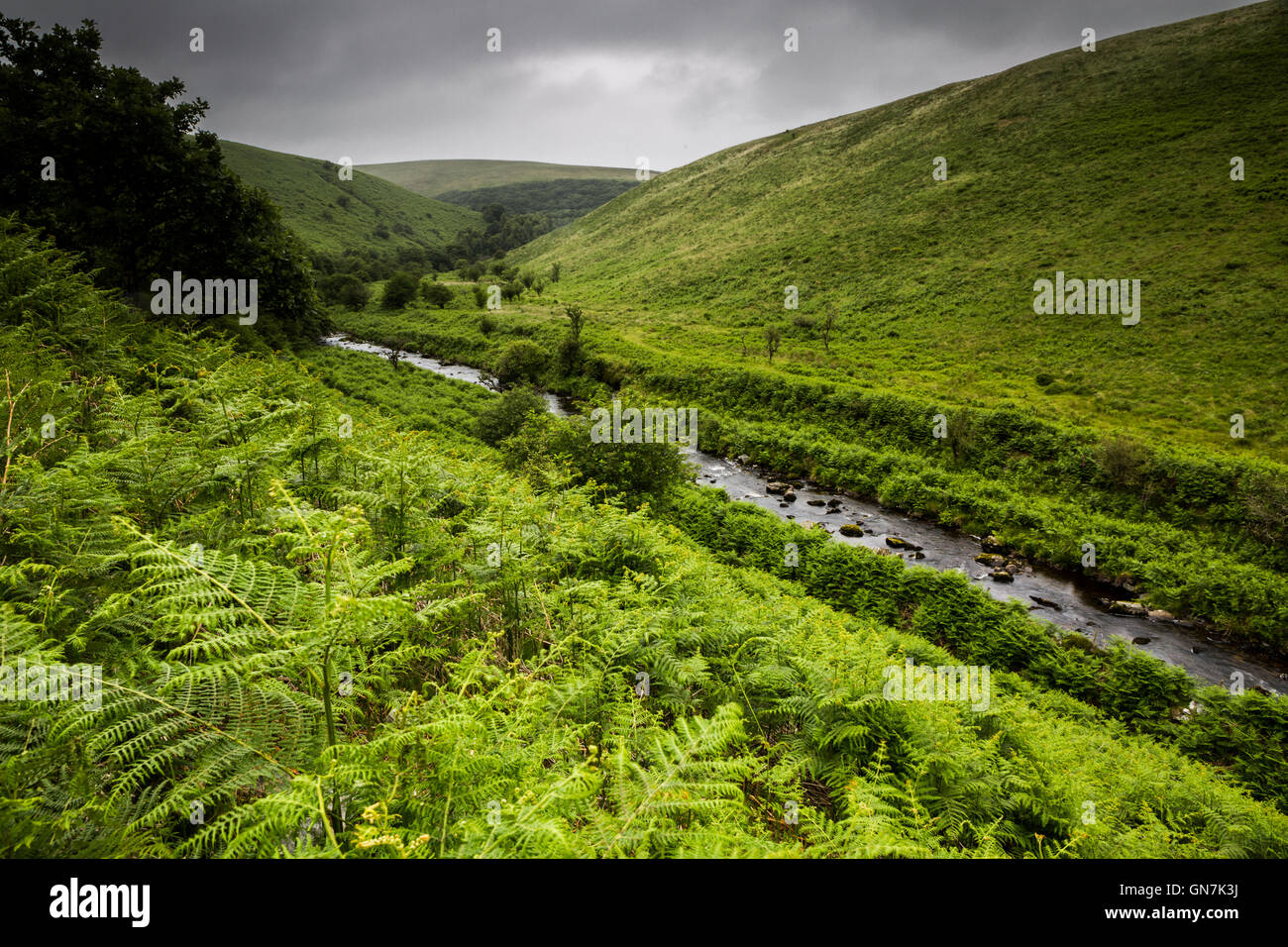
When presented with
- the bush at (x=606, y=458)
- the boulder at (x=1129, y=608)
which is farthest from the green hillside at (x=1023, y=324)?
the bush at (x=606, y=458)

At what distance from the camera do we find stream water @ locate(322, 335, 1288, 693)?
1539cm

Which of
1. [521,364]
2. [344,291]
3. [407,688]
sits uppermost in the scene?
[344,291]

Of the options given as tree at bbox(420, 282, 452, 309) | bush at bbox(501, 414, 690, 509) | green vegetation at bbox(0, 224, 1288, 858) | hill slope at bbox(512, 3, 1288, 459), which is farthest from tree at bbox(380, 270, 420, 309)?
green vegetation at bbox(0, 224, 1288, 858)

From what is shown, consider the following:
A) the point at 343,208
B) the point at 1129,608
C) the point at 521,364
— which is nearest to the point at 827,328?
the point at 521,364

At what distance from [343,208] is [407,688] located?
536ft

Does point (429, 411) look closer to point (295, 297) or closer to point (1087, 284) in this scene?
point (295, 297)

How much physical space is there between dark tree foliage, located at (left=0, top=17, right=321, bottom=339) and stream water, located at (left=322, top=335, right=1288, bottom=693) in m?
24.1

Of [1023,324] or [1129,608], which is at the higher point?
[1023,324]

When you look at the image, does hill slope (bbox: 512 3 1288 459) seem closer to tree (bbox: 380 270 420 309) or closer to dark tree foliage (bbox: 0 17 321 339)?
tree (bbox: 380 270 420 309)

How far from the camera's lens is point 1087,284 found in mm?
42969

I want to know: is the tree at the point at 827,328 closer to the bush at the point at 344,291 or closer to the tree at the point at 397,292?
the tree at the point at 397,292

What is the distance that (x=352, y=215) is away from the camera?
13125 centimetres

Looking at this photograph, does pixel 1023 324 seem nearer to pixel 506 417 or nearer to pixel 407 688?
pixel 506 417
